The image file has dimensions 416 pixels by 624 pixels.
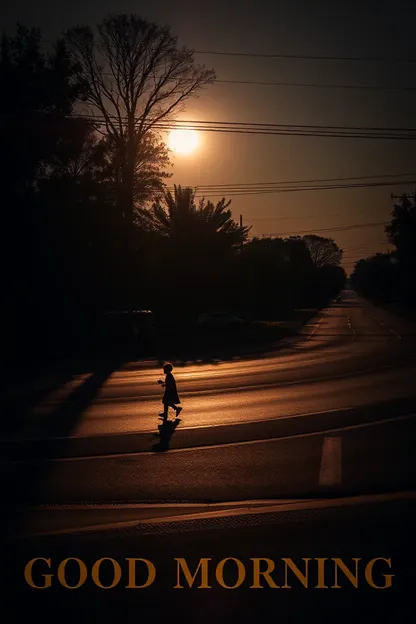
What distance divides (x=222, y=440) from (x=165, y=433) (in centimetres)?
125

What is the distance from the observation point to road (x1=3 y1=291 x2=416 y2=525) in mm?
9969

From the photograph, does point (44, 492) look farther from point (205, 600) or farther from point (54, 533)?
point (205, 600)

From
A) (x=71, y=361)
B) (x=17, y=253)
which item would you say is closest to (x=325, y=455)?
(x=71, y=361)

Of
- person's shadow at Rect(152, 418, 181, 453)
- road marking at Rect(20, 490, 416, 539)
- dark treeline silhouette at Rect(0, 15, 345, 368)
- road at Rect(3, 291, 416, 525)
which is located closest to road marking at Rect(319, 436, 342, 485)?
road at Rect(3, 291, 416, 525)

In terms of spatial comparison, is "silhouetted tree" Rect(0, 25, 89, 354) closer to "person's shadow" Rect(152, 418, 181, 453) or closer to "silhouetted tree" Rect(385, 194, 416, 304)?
"person's shadow" Rect(152, 418, 181, 453)

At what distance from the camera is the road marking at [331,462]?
10.1 meters

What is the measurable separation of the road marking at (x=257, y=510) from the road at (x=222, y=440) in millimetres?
373

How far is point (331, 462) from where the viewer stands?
36.4 ft

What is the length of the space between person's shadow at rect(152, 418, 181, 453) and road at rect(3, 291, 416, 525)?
0.04 meters

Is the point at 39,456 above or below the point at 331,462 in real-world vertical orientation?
below

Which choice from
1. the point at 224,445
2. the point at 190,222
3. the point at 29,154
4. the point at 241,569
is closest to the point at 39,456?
the point at 224,445

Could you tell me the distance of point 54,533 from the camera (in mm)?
7848

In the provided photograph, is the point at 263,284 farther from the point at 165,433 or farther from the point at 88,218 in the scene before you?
the point at 165,433

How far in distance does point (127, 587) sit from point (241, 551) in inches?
50.0
